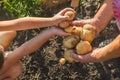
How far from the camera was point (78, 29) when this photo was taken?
254cm

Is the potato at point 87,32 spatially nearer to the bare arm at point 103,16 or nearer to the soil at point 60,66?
the bare arm at point 103,16

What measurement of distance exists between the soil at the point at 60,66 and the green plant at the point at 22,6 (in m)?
0.19

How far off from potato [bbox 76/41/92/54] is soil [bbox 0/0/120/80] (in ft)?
1.81

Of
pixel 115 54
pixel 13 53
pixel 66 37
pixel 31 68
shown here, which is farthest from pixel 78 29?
pixel 31 68

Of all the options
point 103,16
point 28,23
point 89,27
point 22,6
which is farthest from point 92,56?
point 22,6

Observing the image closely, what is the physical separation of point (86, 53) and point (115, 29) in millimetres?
757

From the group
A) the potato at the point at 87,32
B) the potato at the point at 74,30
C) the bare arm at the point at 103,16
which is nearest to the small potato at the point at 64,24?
the potato at the point at 74,30

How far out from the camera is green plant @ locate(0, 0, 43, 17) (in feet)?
10.5

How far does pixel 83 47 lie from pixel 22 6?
960mm

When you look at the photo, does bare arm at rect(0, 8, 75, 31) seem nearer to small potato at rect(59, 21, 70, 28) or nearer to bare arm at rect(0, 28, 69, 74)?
small potato at rect(59, 21, 70, 28)

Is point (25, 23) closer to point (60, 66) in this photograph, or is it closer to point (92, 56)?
point (92, 56)

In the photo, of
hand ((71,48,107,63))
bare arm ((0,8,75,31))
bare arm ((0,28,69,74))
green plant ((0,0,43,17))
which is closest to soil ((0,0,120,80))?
green plant ((0,0,43,17))

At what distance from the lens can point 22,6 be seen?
10.5ft

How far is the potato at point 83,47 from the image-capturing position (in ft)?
8.14
